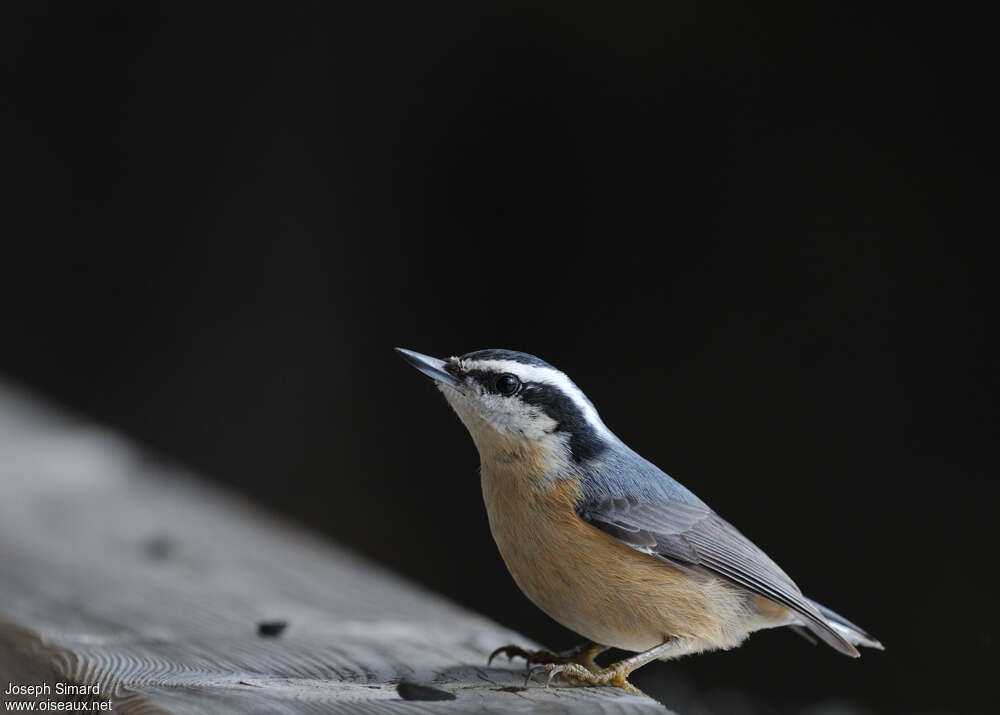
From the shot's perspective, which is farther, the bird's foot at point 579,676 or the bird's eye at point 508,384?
the bird's eye at point 508,384

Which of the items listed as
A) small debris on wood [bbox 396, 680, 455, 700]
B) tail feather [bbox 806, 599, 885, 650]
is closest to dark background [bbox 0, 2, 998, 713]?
tail feather [bbox 806, 599, 885, 650]

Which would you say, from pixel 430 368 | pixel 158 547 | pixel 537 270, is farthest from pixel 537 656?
pixel 537 270

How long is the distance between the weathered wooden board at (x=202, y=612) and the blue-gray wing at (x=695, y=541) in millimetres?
379

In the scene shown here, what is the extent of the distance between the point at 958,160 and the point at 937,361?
0.81 m

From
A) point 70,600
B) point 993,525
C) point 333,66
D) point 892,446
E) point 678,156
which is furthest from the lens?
point 333,66

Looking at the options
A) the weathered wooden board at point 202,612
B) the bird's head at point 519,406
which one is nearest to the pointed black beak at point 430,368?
the bird's head at point 519,406

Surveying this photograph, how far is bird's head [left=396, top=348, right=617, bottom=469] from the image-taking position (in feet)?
8.18

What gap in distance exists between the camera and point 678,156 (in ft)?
16.9

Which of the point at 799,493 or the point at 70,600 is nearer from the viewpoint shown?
the point at 70,600

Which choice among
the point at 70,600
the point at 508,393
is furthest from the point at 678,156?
the point at 70,600

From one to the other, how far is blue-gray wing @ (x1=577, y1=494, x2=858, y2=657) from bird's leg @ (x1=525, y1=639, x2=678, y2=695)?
0.24 metres

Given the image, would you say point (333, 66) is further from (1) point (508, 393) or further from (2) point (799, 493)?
(1) point (508, 393)

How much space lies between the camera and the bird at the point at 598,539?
2275mm

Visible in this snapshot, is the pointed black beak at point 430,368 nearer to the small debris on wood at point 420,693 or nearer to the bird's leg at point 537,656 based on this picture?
the bird's leg at point 537,656
